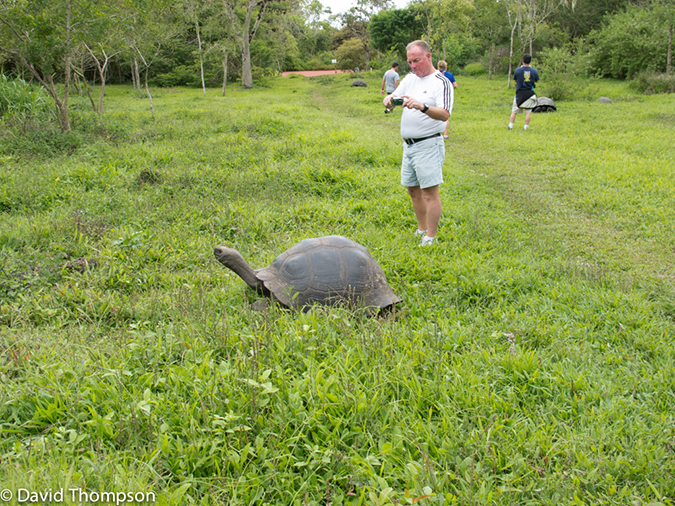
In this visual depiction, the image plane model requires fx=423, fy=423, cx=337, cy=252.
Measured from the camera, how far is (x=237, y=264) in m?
3.41

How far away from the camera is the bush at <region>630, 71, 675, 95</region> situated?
18.2m

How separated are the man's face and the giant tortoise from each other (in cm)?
215

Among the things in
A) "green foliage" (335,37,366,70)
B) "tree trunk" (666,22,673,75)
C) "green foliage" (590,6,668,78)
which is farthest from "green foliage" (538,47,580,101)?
"green foliage" (335,37,366,70)

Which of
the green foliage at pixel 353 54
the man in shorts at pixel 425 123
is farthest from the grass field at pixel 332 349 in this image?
the green foliage at pixel 353 54

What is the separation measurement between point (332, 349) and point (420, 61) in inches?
123

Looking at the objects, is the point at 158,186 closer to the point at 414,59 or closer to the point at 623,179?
the point at 414,59

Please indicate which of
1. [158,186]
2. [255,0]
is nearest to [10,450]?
[158,186]

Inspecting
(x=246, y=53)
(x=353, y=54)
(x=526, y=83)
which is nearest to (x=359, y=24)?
(x=353, y=54)

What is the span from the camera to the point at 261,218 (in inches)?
207

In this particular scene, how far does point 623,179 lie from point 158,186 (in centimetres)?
768

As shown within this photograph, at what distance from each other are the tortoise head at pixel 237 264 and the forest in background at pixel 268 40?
8.18m

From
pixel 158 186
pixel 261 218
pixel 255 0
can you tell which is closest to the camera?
pixel 261 218

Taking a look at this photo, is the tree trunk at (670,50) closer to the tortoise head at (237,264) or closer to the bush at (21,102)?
the tortoise head at (237,264)

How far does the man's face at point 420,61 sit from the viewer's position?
4.27 metres
